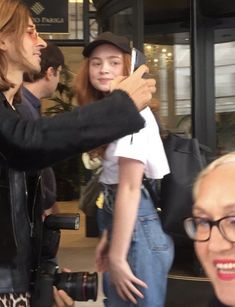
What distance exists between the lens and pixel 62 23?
5.50 metres

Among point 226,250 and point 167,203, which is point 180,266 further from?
point 226,250

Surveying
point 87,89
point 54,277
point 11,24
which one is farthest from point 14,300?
point 87,89

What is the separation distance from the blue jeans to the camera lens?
0.17 meters

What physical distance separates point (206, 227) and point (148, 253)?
0.77 m

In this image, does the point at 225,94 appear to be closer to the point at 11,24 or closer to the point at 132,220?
the point at 132,220

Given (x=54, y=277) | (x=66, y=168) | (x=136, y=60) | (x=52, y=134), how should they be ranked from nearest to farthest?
(x=52, y=134)
(x=54, y=277)
(x=136, y=60)
(x=66, y=168)

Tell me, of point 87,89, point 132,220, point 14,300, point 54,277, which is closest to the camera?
point 14,300

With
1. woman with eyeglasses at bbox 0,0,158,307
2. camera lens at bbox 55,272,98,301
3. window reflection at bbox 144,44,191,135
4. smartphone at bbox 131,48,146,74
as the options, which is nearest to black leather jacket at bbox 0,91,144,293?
woman with eyeglasses at bbox 0,0,158,307

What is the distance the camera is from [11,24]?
1704mm

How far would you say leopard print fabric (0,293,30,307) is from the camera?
1.66 m

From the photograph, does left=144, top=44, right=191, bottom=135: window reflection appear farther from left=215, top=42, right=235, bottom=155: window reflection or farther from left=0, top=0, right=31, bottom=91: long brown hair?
left=0, top=0, right=31, bottom=91: long brown hair

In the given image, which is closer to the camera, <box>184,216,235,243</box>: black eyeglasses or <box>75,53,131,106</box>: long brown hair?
<box>184,216,235,243</box>: black eyeglasses

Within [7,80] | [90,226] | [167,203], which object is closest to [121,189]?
[167,203]

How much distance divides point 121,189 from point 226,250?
76 centimetres
